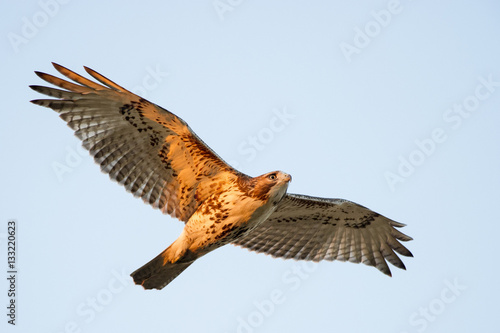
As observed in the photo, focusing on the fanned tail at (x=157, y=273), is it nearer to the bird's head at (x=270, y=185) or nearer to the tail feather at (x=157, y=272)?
the tail feather at (x=157, y=272)

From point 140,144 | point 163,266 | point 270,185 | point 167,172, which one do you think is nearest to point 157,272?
point 163,266

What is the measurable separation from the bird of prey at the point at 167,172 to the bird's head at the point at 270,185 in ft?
0.05

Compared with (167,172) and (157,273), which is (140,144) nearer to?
(167,172)

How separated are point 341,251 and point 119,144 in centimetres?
464

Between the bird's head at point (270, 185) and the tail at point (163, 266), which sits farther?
the tail at point (163, 266)

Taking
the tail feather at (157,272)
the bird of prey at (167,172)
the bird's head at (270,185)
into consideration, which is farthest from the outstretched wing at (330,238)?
the bird's head at (270,185)

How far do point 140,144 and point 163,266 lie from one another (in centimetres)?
199

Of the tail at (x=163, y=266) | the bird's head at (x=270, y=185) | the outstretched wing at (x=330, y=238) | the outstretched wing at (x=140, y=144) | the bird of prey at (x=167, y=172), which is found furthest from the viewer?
the outstretched wing at (x=330, y=238)

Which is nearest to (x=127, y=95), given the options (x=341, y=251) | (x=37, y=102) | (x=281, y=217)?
(x=37, y=102)

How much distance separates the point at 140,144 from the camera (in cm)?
1172

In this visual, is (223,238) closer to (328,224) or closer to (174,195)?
(174,195)

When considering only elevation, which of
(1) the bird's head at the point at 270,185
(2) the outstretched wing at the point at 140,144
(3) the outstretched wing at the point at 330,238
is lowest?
(3) the outstretched wing at the point at 330,238

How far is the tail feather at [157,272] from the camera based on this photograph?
11.4 m

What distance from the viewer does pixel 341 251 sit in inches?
532
